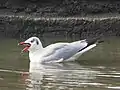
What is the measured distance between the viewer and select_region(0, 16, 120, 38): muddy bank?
16531 mm

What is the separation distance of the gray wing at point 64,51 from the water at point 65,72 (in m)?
0.26

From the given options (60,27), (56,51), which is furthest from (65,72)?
(60,27)

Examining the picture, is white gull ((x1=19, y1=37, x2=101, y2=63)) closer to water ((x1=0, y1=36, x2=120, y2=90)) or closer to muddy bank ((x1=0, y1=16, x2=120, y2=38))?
water ((x1=0, y1=36, x2=120, y2=90))

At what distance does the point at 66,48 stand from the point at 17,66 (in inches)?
55.5

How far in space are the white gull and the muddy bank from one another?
4.34 m

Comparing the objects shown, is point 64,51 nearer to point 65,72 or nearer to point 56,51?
point 56,51

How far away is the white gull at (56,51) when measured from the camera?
38.4ft

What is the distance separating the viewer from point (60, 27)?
55.0 feet

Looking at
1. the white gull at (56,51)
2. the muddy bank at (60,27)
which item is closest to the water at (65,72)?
the white gull at (56,51)

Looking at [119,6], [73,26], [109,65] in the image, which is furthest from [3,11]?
[109,65]

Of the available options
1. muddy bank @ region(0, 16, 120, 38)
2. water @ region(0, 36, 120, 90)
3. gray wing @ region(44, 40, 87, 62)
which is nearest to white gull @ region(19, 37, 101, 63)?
gray wing @ region(44, 40, 87, 62)

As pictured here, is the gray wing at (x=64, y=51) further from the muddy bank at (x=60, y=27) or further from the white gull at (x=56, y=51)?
the muddy bank at (x=60, y=27)

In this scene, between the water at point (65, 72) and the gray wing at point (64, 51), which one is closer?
the water at point (65, 72)

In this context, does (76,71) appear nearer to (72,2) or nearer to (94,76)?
(94,76)
